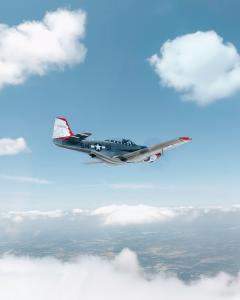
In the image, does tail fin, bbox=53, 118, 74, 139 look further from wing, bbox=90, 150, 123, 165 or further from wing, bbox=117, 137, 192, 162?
wing, bbox=117, 137, 192, 162

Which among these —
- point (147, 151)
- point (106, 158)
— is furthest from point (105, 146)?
point (147, 151)

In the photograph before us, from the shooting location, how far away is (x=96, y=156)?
44125mm

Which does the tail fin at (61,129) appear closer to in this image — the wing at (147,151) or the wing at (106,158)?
the wing at (106,158)

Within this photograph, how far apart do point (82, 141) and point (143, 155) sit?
9.89m

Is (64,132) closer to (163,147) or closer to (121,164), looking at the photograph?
(121,164)

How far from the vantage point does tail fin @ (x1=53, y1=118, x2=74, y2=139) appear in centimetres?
4297

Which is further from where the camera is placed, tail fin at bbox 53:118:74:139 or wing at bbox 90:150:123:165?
wing at bbox 90:150:123:165

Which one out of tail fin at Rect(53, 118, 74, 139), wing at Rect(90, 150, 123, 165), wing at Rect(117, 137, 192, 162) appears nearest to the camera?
tail fin at Rect(53, 118, 74, 139)

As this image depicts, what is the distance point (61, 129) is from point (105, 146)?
7297mm

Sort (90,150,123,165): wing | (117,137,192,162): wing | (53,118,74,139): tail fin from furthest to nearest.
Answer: (117,137,192,162): wing
(90,150,123,165): wing
(53,118,74,139): tail fin

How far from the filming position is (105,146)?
151 feet

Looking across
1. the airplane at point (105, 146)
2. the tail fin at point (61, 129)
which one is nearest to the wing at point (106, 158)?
the airplane at point (105, 146)

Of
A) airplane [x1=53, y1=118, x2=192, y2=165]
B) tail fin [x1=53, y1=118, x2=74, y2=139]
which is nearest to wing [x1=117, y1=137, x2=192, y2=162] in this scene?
airplane [x1=53, y1=118, x2=192, y2=165]

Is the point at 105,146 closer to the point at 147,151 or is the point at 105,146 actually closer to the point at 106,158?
the point at 106,158
